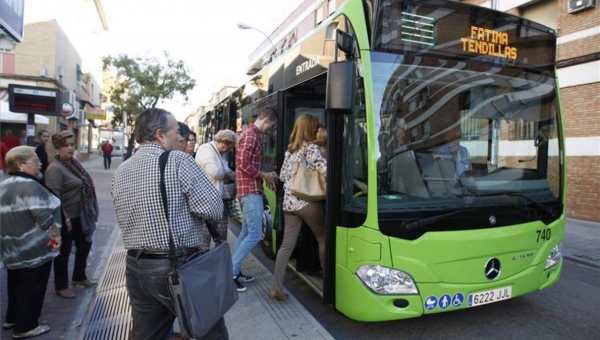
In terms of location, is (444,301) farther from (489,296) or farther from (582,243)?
(582,243)

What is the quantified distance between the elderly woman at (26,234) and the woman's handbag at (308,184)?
205 centimetres

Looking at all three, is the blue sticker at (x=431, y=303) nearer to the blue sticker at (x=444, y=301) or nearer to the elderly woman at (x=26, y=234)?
the blue sticker at (x=444, y=301)

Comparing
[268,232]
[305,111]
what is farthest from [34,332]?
[305,111]

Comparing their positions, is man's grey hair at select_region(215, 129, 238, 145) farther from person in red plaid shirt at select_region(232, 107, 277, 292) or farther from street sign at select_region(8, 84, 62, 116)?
street sign at select_region(8, 84, 62, 116)

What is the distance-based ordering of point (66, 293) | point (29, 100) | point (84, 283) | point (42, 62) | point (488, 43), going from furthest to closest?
1. point (42, 62)
2. point (29, 100)
3. point (84, 283)
4. point (66, 293)
5. point (488, 43)

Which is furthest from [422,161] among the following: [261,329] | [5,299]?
[5,299]

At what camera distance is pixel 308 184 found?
3869mm

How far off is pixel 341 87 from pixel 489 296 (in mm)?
2100

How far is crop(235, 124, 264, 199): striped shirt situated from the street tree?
88.3ft

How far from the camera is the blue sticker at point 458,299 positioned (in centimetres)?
324

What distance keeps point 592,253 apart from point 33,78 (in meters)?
23.5

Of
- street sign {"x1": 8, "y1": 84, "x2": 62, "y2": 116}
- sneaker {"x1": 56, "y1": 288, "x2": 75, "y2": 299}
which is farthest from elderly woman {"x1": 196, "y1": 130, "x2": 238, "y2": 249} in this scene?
street sign {"x1": 8, "y1": 84, "x2": 62, "y2": 116}

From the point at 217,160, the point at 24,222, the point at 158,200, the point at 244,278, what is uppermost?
the point at 217,160

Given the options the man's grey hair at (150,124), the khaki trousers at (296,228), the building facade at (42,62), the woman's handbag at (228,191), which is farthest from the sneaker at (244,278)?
the building facade at (42,62)
